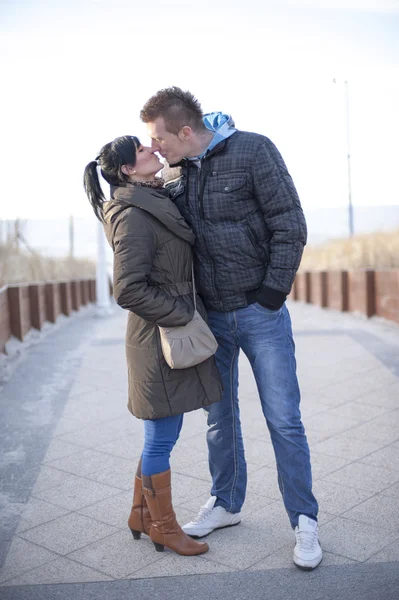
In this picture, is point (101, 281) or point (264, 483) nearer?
point (264, 483)

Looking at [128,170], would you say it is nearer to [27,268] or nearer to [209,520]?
[209,520]

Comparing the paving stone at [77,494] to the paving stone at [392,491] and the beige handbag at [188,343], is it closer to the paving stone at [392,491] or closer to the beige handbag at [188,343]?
Answer: the beige handbag at [188,343]

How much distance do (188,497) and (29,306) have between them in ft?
30.0

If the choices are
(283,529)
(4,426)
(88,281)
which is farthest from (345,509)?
(88,281)

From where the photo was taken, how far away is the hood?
11.5ft

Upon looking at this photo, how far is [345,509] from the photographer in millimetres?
4109

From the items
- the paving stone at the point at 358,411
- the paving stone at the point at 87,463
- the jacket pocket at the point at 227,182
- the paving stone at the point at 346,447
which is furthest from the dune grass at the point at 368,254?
the jacket pocket at the point at 227,182

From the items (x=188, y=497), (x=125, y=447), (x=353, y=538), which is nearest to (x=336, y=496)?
(x=353, y=538)

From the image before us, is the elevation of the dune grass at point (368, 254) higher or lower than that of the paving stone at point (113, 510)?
higher

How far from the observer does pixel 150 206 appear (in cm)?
349

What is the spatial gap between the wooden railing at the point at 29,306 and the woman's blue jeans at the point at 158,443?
672 centimetres

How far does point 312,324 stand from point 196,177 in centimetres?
1049

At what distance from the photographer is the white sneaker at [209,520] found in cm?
385

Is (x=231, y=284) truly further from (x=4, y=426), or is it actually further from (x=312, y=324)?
(x=312, y=324)
